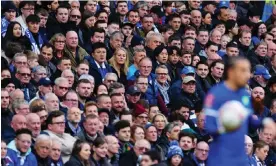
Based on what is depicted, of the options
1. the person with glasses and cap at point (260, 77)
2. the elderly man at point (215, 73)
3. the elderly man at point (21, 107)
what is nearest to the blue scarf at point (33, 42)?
the elderly man at point (21, 107)

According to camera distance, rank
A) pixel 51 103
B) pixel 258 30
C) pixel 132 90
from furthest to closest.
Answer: pixel 258 30
pixel 132 90
pixel 51 103

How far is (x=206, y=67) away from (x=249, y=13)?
4.96 m

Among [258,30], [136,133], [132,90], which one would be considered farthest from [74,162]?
[258,30]

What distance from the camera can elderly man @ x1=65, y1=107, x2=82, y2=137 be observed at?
17.0 metres

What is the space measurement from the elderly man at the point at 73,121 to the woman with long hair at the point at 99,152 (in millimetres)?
711

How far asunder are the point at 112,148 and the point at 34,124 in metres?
1.12

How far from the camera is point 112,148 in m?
16.8

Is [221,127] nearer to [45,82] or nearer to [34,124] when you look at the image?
[34,124]

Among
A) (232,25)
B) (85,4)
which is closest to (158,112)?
(85,4)

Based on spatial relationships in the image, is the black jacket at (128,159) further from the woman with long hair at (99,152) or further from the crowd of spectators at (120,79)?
the woman with long hair at (99,152)

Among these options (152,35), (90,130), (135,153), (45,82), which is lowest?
(135,153)

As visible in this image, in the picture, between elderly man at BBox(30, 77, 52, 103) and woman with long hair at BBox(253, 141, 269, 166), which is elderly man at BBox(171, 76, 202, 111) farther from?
elderly man at BBox(30, 77, 52, 103)

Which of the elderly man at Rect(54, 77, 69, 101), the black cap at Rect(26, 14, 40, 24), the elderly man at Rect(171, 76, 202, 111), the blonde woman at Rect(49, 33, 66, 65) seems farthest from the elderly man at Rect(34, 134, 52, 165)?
the elderly man at Rect(171, 76, 202, 111)

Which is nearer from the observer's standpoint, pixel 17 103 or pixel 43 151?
pixel 43 151
